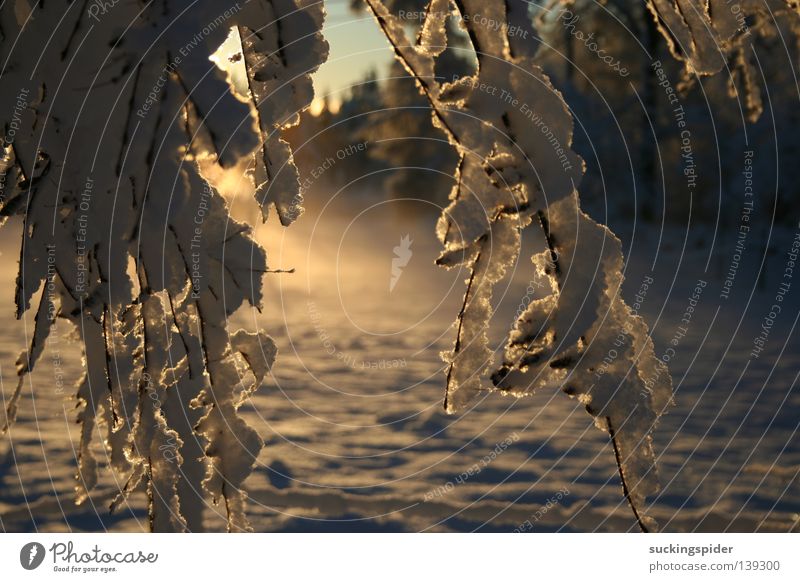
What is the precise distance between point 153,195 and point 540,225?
0.69 meters

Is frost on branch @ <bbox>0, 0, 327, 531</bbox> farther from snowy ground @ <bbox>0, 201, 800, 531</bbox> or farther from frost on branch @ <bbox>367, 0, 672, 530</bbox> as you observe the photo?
snowy ground @ <bbox>0, 201, 800, 531</bbox>

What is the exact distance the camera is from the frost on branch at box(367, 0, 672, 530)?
1574 millimetres

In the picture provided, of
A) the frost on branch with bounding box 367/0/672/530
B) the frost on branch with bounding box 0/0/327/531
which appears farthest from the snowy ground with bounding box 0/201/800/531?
the frost on branch with bounding box 367/0/672/530

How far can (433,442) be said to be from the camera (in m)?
7.41

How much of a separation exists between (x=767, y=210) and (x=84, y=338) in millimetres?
17801

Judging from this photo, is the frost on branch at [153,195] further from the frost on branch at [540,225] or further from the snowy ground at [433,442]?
the snowy ground at [433,442]

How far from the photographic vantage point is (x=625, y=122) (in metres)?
21.3

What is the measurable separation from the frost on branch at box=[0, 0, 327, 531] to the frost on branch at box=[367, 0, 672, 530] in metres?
0.31

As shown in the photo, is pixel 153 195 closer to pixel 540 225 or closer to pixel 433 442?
pixel 540 225

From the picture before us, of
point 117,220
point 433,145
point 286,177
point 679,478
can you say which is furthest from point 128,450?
point 433,145

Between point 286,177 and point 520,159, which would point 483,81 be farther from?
point 286,177

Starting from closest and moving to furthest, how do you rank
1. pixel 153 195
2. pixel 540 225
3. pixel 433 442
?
pixel 540 225 < pixel 153 195 < pixel 433 442

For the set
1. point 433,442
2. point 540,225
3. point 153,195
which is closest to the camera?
point 540,225

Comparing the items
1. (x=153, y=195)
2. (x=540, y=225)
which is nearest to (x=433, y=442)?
(x=153, y=195)
